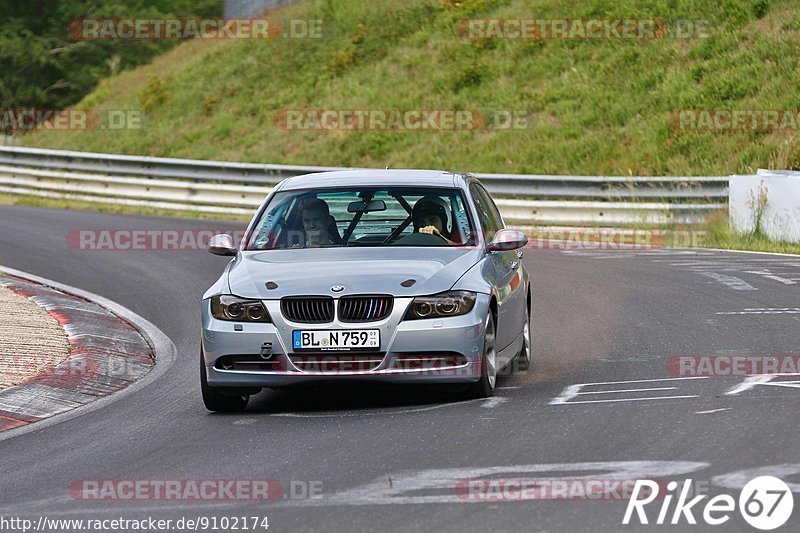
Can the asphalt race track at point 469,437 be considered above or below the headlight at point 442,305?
below

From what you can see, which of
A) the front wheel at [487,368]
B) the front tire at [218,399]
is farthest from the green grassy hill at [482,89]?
the front tire at [218,399]

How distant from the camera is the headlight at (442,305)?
882 cm

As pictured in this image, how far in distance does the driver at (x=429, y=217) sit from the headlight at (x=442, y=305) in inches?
41.4

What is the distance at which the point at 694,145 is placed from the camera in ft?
92.1

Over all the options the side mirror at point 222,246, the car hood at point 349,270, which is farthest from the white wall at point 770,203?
the side mirror at point 222,246

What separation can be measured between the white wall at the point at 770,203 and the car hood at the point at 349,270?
37.2 feet

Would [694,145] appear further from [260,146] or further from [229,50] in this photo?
[229,50]
